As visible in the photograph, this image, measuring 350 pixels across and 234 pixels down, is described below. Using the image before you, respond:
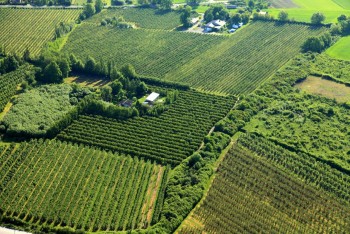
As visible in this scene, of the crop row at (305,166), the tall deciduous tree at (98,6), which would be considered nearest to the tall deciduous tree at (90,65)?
the crop row at (305,166)

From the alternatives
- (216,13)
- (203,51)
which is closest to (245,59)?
(203,51)

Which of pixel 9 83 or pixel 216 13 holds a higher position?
pixel 216 13

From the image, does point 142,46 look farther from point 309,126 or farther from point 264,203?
point 264,203

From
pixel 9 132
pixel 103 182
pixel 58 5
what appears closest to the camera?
pixel 103 182

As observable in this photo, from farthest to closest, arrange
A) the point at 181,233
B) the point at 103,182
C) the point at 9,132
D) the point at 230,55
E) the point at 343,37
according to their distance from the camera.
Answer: the point at 343,37 < the point at 230,55 < the point at 9,132 < the point at 103,182 < the point at 181,233

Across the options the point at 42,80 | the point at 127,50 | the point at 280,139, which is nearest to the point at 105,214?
the point at 280,139

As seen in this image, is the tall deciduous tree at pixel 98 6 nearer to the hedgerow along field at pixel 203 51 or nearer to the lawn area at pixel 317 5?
the hedgerow along field at pixel 203 51

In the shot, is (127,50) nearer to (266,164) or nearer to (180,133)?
(180,133)
